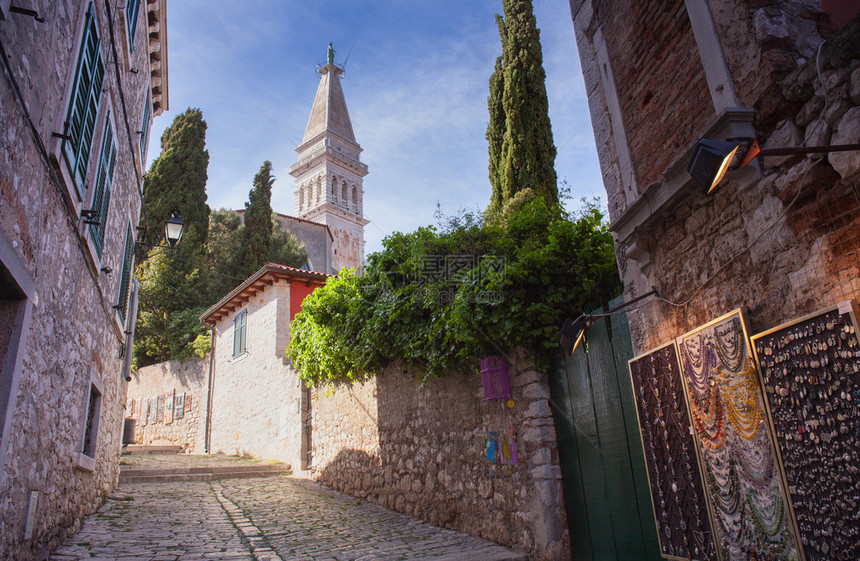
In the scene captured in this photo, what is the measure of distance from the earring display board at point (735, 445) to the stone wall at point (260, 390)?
1023 centimetres

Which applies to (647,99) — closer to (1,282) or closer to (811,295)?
(811,295)

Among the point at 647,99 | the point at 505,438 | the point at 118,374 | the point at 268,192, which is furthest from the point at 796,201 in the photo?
the point at 268,192

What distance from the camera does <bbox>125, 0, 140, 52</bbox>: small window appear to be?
22.2 feet

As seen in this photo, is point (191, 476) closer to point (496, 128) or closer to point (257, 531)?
point (257, 531)

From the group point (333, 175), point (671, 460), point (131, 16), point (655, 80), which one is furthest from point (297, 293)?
point (333, 175)

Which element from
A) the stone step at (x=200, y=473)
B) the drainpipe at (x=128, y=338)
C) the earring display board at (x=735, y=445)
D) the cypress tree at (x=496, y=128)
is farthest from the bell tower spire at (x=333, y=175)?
the earring display board at (x=735, y=445)

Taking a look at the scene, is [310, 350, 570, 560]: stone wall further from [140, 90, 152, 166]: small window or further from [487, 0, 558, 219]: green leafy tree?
[487, 0, 558, 219]: green leafy tree

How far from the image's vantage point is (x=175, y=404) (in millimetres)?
18844

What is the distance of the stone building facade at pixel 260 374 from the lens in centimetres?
1309

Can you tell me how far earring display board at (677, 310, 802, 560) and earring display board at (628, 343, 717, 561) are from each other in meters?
0.14

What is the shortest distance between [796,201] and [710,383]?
4.07 feet

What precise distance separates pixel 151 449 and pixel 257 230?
11.6m

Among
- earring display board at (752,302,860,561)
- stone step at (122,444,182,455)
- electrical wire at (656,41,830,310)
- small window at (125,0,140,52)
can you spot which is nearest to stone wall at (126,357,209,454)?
stone step at (122,444,182,455)

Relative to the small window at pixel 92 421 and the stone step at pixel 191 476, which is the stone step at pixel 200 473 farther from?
the small window at pixel 92 421
